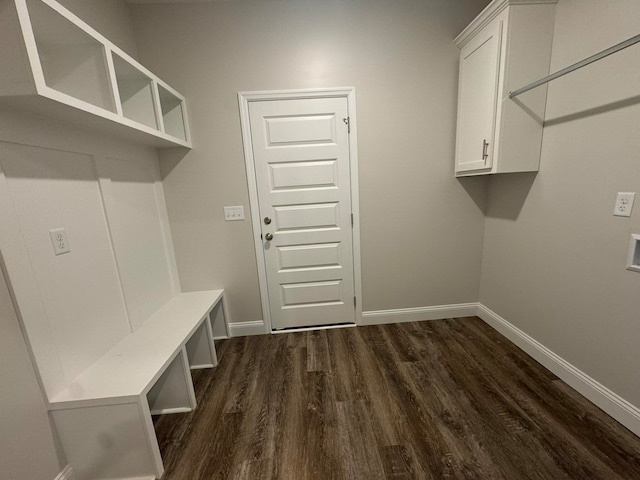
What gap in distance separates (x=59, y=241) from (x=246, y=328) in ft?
5.25

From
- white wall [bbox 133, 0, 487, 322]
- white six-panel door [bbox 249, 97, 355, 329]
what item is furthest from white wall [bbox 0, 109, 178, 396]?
white six-panel door [bbox 249, 97, 355, 329]

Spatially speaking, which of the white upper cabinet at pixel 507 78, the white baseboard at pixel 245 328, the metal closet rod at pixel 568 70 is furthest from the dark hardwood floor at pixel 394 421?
the metal closet rod at pixel 568 70

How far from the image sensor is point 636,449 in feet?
4.13

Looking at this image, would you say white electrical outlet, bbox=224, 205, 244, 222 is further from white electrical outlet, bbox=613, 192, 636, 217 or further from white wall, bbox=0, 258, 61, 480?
white electrical outlet, bbox=613, 192, 636, 217

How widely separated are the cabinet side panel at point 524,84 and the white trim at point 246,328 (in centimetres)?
234

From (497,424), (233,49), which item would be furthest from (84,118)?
(497,424)

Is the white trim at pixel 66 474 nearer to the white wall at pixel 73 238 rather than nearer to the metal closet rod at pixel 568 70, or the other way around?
the white wall at pixel 73 238

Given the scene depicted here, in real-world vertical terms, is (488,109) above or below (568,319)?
above

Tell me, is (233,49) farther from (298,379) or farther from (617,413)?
(617,413)

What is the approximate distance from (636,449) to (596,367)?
0.38 meters

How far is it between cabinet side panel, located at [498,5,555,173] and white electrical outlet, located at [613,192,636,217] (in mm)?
531

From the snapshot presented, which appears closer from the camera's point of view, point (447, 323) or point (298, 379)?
point (298, 379)

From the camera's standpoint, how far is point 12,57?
83 centimetres

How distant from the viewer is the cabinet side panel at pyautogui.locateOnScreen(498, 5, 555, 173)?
1586 millimetres
